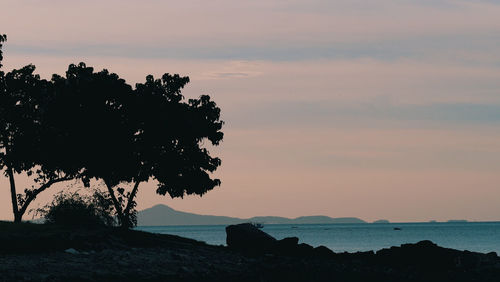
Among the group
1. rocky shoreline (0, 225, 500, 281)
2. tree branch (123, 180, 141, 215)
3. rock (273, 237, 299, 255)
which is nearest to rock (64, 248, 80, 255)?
rocky shoreline (0, 225, 500, 281)

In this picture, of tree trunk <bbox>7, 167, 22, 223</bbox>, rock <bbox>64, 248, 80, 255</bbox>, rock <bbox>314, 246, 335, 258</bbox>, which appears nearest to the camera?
rock <bbox>64, 248, 80, 255</bbox>

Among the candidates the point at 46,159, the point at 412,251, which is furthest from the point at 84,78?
the point at 412,251

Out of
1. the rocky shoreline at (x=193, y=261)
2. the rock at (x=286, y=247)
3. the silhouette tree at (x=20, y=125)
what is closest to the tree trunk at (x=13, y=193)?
the silhouette tree at (x=20, y=125)

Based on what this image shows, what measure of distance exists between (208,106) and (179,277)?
76.8 ft

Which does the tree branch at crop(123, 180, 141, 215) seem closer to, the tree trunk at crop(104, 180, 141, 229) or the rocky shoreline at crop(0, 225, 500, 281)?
the tree trunk at crop(104, 180, 141, 229)

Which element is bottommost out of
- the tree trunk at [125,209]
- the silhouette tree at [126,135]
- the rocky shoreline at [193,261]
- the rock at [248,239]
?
the rocky shoreline at [193,261]

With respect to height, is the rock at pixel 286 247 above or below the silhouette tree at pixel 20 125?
below

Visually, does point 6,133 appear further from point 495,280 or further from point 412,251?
point 495,280

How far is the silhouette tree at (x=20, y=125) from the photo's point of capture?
63594 millimetres

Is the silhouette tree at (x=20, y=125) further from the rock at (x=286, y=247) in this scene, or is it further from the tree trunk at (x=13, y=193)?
the rock at (x=286, y=247)

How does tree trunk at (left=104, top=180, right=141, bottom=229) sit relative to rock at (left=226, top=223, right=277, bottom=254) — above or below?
above

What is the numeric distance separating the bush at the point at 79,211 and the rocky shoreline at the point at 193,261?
7.91m

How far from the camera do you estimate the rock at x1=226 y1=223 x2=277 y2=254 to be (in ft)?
173

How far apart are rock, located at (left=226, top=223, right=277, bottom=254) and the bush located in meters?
8.57
